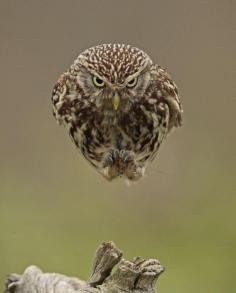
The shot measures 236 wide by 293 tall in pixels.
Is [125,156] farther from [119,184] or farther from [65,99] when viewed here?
[119,184]

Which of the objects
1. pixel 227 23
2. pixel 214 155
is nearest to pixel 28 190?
pixel 214 155

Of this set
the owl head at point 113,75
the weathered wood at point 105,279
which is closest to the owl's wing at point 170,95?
the owl head at point 113,75

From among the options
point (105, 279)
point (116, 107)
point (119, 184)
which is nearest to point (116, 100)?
point (116, 107)

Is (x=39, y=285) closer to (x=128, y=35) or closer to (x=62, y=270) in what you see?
(x=62, y=270)

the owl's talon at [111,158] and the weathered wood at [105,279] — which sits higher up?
the owl's talon at [111,158]

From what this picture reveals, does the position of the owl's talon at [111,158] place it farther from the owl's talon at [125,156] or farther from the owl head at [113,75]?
the owl head at [113,75]

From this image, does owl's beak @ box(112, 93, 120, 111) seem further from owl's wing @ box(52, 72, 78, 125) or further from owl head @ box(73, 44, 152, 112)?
owl's wing @ box(52, 72, 78, 125)
